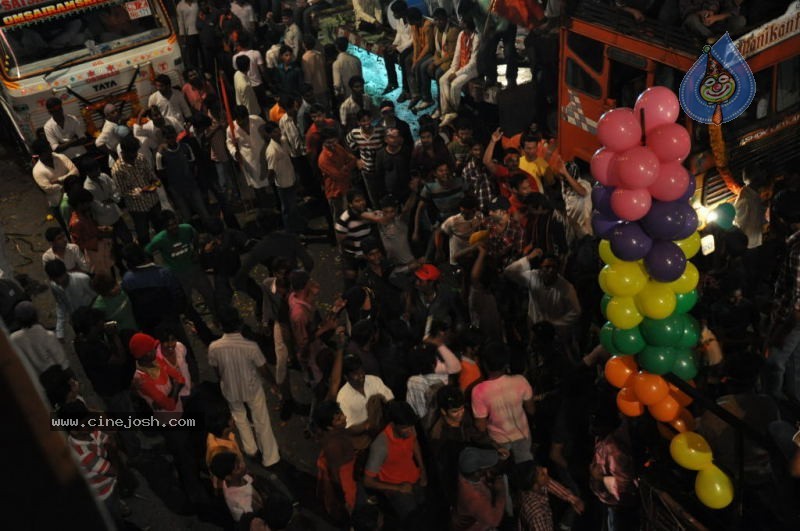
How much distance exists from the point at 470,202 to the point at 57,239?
3.86m

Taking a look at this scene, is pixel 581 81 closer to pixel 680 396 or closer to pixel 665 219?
pixel 665 219

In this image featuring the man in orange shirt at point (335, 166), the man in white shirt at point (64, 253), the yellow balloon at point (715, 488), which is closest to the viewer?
the yellow balloon at point (715, 488)

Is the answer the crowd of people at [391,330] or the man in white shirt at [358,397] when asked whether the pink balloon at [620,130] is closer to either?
the crowd of people at [391,330]

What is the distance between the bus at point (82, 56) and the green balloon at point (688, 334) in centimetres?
910

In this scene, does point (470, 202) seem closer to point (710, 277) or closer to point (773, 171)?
point (710, 277)

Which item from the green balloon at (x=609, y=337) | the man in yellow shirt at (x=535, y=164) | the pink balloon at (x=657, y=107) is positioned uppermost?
the pink balloon at (x=657, y=107)

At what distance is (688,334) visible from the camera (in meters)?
5.40

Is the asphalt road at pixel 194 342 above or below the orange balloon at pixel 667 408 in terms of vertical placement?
below

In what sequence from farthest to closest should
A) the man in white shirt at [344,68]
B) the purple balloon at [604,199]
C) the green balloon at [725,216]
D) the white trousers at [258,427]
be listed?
the man in white shirt at [344,68] < the green balloon at [725,216] < the white trousers at [258,427] < the purple balloon at [604,199]

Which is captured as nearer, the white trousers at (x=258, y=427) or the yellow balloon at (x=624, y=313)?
the yellow balloon at (x=624, y=313)

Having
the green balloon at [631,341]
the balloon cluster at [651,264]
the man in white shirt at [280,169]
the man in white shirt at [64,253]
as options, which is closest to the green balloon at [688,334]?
the balloon cluster at [651,264]

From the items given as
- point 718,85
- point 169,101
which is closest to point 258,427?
point 718,85

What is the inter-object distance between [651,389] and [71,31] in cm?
1022

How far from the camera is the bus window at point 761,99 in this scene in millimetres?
8562
